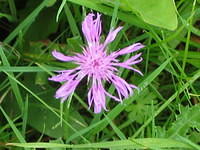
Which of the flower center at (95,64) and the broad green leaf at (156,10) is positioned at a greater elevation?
the broad green leaf at (156,10)

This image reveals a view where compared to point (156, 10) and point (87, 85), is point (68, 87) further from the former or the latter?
point (156, 10)

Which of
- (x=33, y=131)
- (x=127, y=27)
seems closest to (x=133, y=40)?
(x=127, y=27)

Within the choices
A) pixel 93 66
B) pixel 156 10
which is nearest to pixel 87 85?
pixel 93 66

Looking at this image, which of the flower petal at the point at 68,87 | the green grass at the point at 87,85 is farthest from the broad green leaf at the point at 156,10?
the flower petal at the point at 68,87

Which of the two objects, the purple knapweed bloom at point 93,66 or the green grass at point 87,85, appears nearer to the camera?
the purple knapweed bloom at point 93,66

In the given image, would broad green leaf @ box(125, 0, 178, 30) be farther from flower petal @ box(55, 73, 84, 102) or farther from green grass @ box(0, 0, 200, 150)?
flower petal @ box(55, 73, 84, 102)

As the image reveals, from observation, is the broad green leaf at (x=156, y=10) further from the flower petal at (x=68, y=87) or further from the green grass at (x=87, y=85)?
the flower petal at (x=68, y=87)

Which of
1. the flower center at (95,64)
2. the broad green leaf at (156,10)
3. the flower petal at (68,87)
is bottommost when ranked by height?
the flower petal at (68,87)
